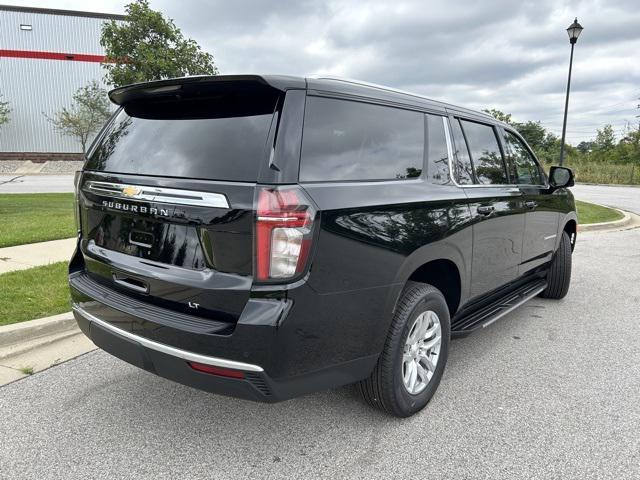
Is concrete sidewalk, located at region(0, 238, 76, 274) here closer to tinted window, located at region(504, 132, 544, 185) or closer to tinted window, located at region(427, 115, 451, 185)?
tinted window, located at region(427, 115, 451, 185)

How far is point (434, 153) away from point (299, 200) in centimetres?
A: 134

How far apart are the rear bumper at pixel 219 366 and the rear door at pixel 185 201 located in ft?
0.63

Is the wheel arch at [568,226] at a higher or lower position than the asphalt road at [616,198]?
higher

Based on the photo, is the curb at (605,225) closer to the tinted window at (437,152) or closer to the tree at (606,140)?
the tinted window at (437,152)

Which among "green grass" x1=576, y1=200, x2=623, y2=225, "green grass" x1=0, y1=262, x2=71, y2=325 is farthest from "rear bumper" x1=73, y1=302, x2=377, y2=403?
"green grass" x1=576, y1=200, x2=623, y2=225

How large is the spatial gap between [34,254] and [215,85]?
521 cm

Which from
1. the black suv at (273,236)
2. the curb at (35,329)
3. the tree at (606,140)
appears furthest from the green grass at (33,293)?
the tree at (606,140)

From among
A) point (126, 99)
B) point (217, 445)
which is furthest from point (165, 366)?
point (126, 99)

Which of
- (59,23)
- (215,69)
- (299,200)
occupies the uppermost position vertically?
(59,23)

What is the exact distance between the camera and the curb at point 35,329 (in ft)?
12.1

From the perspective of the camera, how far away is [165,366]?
2.28 meters

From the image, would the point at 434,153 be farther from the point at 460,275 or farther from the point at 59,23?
the point at 59,23

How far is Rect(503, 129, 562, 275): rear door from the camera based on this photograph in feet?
13.6

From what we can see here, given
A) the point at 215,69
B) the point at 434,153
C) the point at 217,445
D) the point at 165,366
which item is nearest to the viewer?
the point at 165,366
